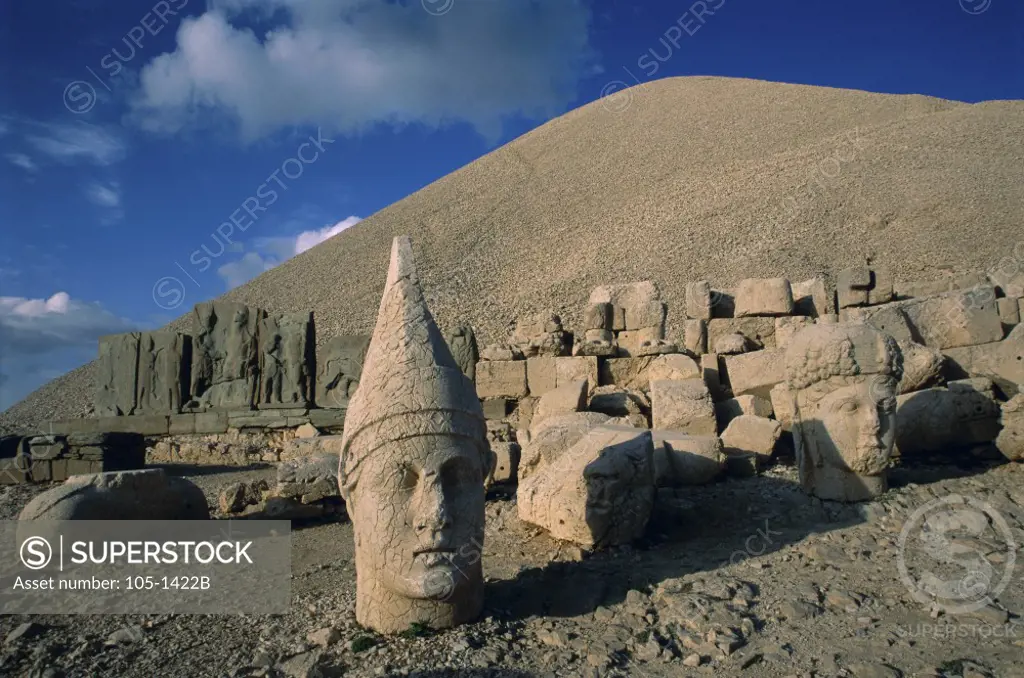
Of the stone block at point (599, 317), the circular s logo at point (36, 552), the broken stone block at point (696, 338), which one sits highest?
the stone block at point (599, 317)

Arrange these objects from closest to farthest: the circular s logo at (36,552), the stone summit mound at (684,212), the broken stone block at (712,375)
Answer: the circular s logo at (36,552) < the broken stone block at (712,375) < the stone summit mound at (684,212)

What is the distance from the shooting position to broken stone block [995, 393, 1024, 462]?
257 inches

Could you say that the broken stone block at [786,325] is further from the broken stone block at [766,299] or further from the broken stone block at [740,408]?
the broken stone block at [740,408]

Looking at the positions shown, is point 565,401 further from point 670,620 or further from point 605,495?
point 670,620

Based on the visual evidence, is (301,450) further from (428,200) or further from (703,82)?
(703,82)

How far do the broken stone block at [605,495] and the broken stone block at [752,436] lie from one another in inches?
77.9

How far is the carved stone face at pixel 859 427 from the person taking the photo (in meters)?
5.71

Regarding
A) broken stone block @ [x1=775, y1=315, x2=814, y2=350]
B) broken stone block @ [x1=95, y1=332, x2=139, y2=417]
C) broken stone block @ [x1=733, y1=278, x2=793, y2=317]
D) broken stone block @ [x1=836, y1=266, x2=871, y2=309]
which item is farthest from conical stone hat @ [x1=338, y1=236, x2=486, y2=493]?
broken stone block @ [x1=95, y1=332, x2=139, y2=417]

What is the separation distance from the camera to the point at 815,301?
36.6 feet

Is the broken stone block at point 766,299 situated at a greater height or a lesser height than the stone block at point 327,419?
greater

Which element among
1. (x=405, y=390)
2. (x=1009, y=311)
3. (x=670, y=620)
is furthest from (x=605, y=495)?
(x=1009, y=311)

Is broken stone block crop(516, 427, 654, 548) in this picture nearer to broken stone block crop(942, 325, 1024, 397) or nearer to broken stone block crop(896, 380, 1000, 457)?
broken stone block crop(896, 380, 1000, 457)

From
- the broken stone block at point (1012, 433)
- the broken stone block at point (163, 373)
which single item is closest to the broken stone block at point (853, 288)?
the broken stone block at point (1012, 433)

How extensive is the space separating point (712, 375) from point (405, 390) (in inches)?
239
